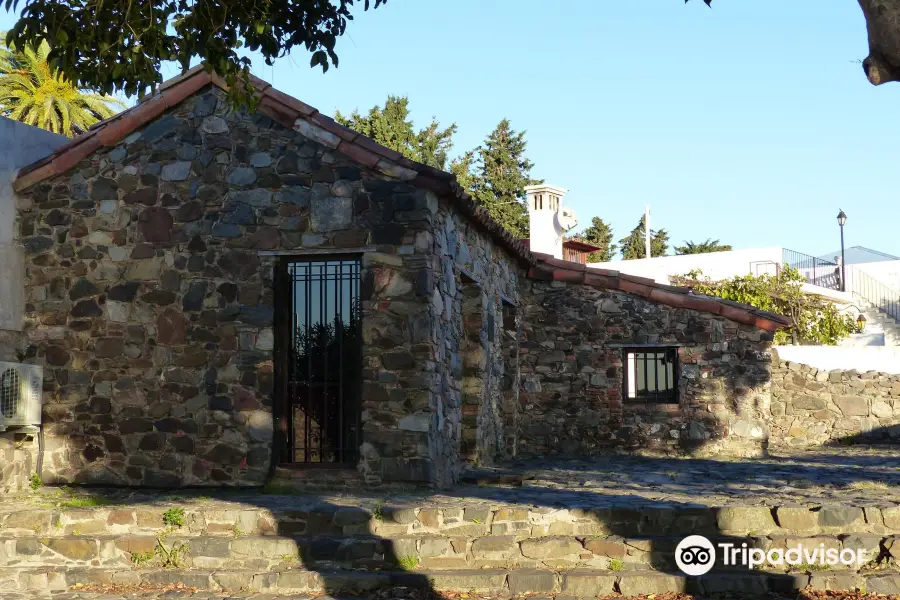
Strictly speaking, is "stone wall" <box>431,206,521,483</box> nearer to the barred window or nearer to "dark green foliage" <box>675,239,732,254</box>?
the barred window

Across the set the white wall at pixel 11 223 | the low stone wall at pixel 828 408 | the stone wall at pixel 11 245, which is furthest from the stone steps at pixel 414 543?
the low stone wall at pixel 828 408

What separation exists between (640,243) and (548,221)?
25.8 metres

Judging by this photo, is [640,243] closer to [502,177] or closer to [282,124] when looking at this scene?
[502,177]

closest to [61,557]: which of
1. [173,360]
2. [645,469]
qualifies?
[173,360]

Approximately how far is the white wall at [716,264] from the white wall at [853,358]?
8.76 meters

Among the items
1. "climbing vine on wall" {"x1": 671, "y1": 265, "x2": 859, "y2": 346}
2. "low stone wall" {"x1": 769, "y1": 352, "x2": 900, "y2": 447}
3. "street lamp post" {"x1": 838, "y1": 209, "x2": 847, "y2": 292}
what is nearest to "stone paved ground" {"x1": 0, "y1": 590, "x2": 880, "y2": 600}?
"low stone wall" {"x1": 769, "y1": 352, "x2": 900, "y2": 447}

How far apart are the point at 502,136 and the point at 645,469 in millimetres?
29355

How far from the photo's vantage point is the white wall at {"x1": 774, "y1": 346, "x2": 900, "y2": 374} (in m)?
20.4

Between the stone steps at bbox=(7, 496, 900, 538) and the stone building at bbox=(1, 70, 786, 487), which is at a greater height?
the stone building at bbox=(1, 70, 786, 487)

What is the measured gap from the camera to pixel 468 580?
24.3 feet

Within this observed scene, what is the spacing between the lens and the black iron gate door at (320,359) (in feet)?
34.1

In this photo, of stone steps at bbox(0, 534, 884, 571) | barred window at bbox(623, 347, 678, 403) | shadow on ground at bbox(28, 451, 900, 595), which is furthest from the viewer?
barred window at bbox(623, 347, 678, 403)

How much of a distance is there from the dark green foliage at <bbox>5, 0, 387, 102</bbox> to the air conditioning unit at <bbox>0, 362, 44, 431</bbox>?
353 centimetres

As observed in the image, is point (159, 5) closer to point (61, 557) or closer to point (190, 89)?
point (190, 89)
